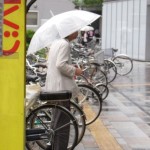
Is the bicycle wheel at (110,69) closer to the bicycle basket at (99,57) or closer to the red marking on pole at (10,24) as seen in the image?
the bicycle basket at (99,57)

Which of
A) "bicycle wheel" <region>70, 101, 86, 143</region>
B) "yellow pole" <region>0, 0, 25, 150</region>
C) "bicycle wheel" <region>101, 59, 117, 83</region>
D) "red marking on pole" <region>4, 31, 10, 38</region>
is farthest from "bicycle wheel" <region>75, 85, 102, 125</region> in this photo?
"bicycle wheel" <region>101, 59, 117, 83</region>

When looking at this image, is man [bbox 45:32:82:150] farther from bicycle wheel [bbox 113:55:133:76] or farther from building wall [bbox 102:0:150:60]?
building wall [bbox 102:0:150:60]

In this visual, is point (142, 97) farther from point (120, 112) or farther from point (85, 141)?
point (85, 141)

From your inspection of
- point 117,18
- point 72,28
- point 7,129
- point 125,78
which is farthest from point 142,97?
point 117,18

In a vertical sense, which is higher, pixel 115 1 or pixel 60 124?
pixel 115 1

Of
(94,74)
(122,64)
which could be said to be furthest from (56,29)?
(122,64)

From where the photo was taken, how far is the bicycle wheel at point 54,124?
6266 millimetres

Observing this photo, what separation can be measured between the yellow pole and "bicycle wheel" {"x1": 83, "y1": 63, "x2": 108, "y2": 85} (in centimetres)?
748

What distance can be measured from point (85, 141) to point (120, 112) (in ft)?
9.34

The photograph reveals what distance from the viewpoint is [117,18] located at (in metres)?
29.0

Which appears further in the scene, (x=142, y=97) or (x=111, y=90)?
(x=111, y=90)

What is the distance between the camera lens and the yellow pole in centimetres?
399

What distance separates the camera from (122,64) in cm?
1770

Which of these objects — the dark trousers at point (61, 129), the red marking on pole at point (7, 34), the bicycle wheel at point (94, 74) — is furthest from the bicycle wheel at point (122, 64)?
the red marking on pole at point (7, 34)
